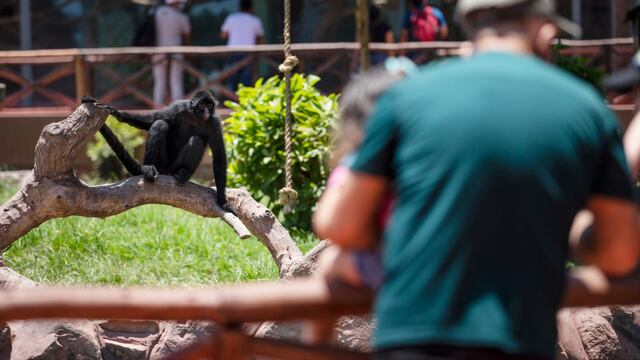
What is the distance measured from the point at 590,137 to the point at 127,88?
1173cm

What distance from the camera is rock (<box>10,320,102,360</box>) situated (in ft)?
19.5

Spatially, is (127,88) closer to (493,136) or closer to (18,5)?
(18,5)

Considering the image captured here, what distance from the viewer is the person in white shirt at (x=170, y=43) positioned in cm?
1341

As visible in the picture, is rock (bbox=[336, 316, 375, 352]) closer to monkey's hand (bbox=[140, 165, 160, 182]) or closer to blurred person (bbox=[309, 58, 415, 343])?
monkey's hand (bbox=[140, 165, 160, 182])

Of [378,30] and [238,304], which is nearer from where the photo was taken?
[238,304]

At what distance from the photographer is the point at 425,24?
13695 millimetres

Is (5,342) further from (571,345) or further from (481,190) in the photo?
(481,190)

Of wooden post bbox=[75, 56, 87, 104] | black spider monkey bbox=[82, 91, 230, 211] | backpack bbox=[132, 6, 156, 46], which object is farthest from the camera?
backpack bbox=[132, 6, 156, 46]

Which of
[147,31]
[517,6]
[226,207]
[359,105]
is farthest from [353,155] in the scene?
[147,31]

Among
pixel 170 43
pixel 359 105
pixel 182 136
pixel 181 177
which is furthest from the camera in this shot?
pixel 170 43

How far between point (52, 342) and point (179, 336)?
75cm

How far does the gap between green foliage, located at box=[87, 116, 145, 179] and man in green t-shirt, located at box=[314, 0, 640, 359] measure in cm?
1033

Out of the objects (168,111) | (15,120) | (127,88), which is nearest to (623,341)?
(168,111)

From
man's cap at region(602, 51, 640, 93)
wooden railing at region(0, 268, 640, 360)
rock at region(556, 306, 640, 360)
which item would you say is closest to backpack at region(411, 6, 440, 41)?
rock at region(556, 306, 640, 360)
